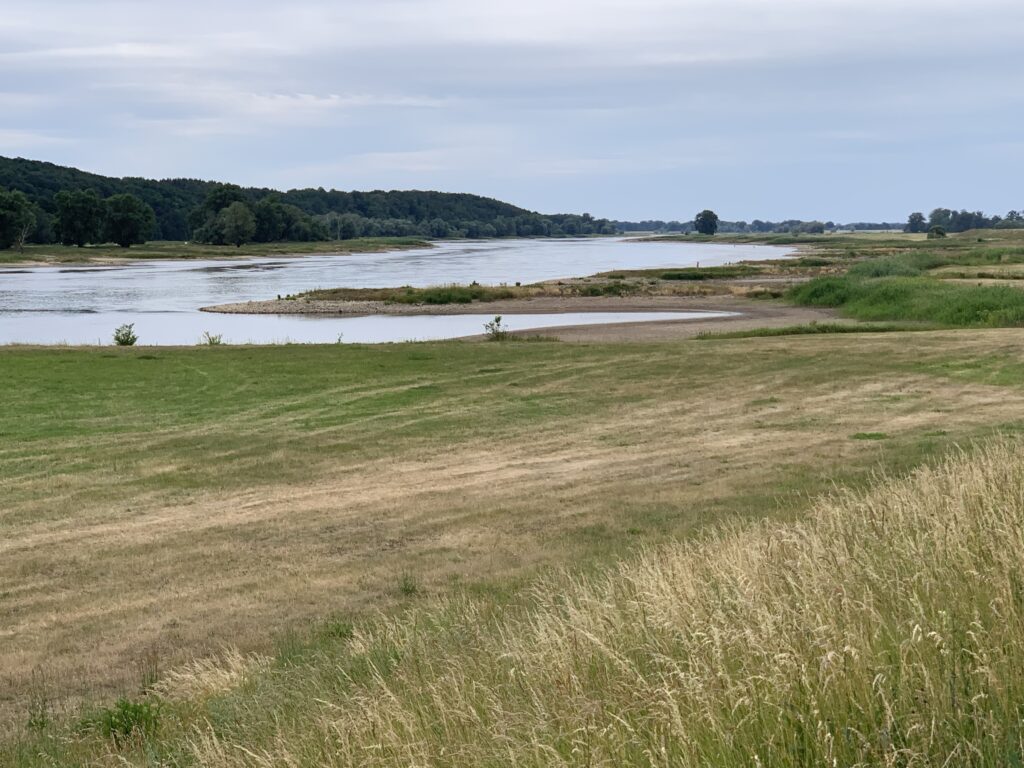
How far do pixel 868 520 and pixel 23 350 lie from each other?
111 ft

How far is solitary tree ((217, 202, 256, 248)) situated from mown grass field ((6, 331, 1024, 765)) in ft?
493

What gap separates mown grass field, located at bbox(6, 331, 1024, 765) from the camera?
419 inches

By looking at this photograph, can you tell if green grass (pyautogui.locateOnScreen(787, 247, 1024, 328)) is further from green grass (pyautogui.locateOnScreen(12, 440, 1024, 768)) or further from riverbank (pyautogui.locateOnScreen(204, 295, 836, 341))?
green grass (pyautogui.locateOnScreen(12, 440, 1024, 768))

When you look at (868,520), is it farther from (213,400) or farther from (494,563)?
(213,400)

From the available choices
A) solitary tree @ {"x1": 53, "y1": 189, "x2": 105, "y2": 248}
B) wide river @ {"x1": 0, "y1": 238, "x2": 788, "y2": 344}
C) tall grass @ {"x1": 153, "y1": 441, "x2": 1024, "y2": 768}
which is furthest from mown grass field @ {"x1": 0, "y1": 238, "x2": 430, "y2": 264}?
tall grass @ {"x1": 153, "y1": 441, "x2": 1024, "y2": 768}

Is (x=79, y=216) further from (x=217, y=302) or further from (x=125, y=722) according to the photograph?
(x=125, y=722)

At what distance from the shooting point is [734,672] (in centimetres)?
521

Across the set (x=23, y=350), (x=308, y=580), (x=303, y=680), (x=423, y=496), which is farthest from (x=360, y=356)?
(x=303, y=680)

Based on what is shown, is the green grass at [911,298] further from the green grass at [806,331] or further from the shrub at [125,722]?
the shrub at [125,722]

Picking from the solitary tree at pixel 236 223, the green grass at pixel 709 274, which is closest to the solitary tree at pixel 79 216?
the solitary tree at pixel 236 223

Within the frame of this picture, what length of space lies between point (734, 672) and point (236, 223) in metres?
180

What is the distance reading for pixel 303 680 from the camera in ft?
25.5

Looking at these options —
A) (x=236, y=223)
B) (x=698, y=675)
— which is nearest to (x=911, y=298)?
(x=698, y=675)

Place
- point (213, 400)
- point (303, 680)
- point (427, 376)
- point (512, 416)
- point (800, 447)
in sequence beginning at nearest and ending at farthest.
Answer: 1. point (303, 680)
2. point (800, 447)
3. point (512, 416)
4. point (213, 400)
5. point (427, 376)
